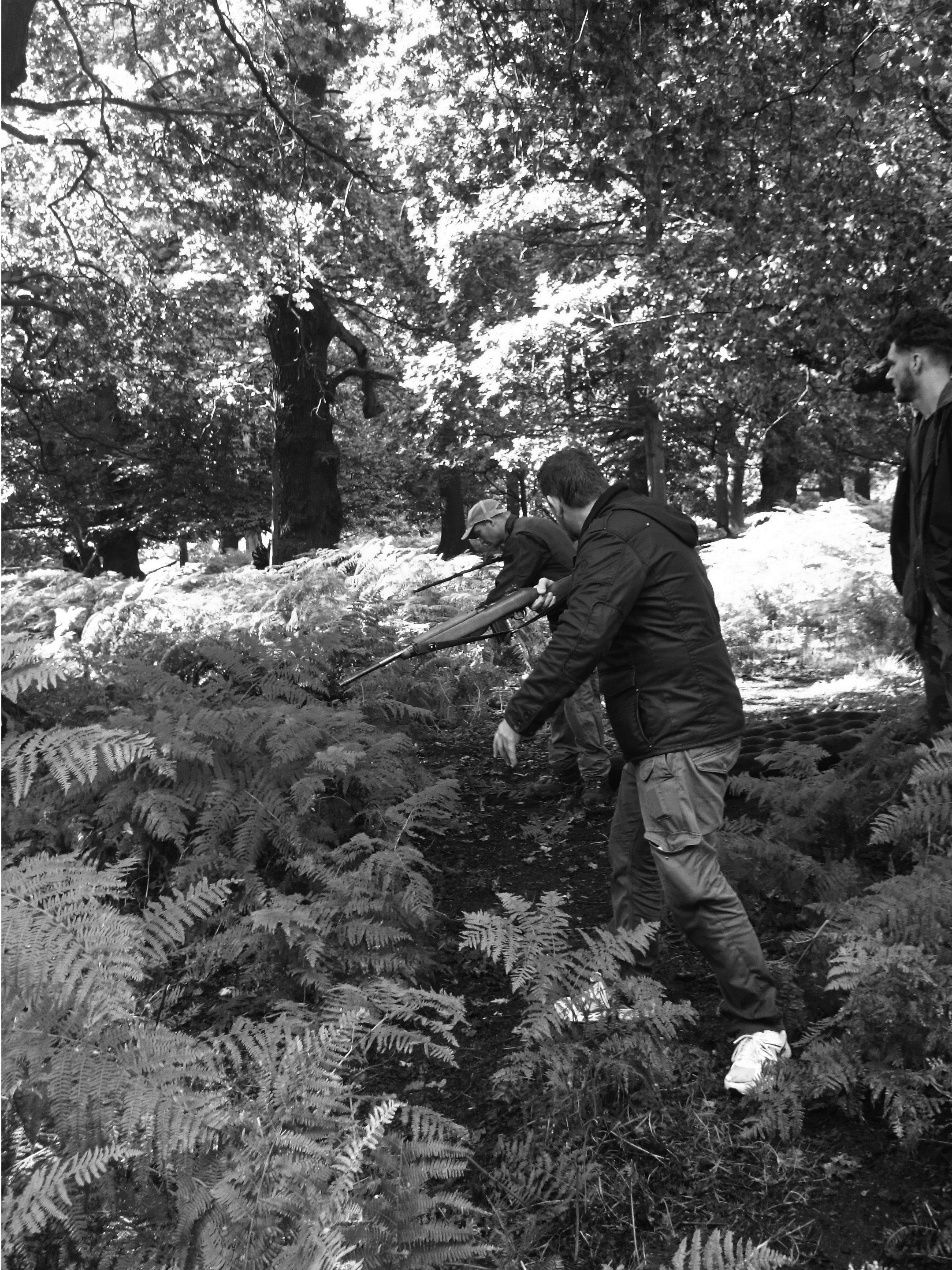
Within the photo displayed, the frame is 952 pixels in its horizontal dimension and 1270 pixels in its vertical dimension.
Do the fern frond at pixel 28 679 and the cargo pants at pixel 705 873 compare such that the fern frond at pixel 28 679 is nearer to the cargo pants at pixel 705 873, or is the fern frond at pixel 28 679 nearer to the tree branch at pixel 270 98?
the cargo pants at pixel 705 873

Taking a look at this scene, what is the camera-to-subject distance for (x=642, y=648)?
3410 mm

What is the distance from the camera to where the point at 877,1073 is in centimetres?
283

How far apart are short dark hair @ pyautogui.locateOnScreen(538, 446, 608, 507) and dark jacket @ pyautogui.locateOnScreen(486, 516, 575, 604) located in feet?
9.45

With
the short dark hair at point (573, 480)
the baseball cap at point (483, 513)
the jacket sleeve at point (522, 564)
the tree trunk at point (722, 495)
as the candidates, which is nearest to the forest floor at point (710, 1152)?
the short dark hair at point (573, 480)

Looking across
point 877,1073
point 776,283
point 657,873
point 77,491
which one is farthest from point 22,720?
point 77,491

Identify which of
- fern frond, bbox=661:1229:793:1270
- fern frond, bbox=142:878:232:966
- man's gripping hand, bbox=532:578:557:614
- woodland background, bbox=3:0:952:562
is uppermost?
woodland background, bbox=3:0:952:562

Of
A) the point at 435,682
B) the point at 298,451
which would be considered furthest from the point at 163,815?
the point at 298,451

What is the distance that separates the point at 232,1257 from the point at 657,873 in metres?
2.26

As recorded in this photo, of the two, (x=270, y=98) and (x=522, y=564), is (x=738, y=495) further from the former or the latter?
(x=522, y=564)

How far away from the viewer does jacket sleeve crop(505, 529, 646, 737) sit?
3318 mm

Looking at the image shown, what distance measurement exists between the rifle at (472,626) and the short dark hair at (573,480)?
1.82m

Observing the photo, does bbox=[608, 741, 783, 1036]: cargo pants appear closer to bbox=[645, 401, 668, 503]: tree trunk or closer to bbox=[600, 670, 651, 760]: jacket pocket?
bbox=[600, 670, 651, 760]: jacket pocket

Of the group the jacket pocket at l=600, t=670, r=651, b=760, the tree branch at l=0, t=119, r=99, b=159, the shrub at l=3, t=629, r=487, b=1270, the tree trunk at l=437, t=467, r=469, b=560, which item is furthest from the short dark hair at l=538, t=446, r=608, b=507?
the tree trunk at l=437, t=467, r=469, b=560

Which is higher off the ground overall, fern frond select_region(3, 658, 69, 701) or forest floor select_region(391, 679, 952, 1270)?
fern frond select_region(3, 658, 69, 701)
